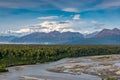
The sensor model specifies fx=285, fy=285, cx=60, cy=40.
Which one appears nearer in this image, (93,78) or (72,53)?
(93,78)

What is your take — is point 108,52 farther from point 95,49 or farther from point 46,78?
point 46,78

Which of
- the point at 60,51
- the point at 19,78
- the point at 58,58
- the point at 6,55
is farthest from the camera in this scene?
the point at 60,51

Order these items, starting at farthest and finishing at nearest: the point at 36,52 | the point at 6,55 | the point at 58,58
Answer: the point at 58,58 → the point at 36,52 → the point at 6,55

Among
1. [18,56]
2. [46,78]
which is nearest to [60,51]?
[18,56]

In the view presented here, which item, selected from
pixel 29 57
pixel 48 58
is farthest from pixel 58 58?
pixel 29 57

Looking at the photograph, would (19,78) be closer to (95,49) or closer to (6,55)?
(6,55)

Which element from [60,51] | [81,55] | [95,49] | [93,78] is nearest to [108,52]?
[95,49]

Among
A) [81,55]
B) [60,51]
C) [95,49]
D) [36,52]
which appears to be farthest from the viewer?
[95,49]

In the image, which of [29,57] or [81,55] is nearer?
[29,57]

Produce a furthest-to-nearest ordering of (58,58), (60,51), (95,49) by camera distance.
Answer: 1. (95,49)
2. (60,51)
3. (58,58)
